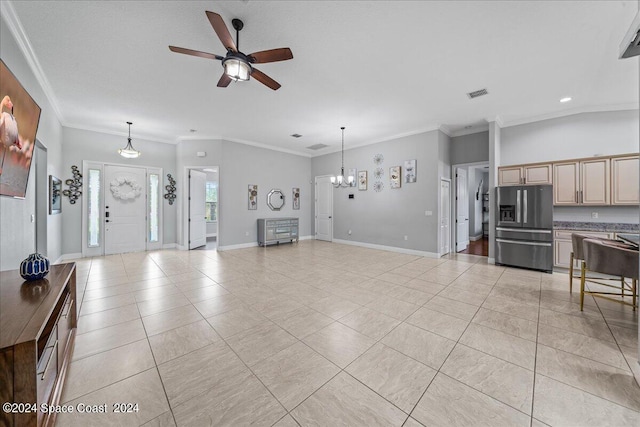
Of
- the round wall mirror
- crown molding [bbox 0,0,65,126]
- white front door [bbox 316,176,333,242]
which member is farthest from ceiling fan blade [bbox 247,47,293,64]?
white front door [bbox 316,176,333,242]

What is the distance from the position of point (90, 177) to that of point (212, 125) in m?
3.18

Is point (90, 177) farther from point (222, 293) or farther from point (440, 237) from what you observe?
point (440, 237)

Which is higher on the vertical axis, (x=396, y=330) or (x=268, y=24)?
(x=268, y=24)

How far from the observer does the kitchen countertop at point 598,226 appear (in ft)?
14.0

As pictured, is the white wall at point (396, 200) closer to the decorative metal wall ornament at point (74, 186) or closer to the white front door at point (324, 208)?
the white front door at point (324, 208)

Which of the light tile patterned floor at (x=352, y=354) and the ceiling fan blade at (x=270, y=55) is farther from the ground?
the ceiling fan blade at (x=270, y=55)

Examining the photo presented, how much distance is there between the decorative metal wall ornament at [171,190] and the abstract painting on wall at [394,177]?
19.9 ft

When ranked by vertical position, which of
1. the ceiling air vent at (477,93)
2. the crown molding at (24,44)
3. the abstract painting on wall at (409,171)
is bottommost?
the abstract painting on wall at (409,171)

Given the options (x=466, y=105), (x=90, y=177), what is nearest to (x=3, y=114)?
(x=90, y=177)

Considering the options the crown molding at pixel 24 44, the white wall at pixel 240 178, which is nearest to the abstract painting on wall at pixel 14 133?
the crown molding at pixel 24 44

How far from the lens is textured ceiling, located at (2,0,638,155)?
2361 millimetres

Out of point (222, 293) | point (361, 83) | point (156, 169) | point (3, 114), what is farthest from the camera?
point (156, 169)

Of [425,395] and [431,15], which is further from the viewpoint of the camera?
[431,15]

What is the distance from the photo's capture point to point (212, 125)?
568cm
